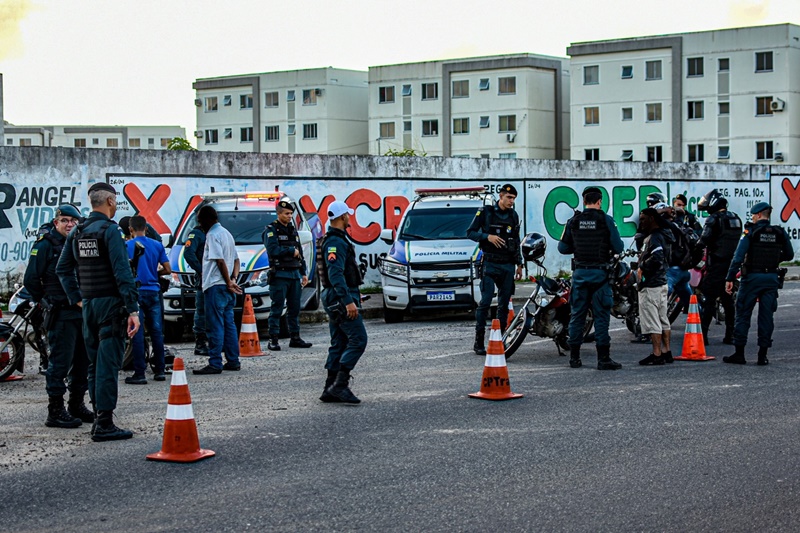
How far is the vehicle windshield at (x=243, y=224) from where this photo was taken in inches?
666

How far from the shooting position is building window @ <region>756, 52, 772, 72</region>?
69.8m

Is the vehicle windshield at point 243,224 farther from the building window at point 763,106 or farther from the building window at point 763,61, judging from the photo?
the building window at point 763,61

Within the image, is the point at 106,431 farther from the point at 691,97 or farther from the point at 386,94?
the point at 386,94

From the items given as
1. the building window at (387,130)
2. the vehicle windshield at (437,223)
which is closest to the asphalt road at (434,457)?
the vehicle windshield at (437,223)

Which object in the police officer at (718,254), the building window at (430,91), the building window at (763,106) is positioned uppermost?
the building window at (430,91)

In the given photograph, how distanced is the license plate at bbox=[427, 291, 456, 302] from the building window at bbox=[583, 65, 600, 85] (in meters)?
61.1

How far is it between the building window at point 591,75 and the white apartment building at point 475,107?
5.39 meters

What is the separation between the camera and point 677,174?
29.3 meters

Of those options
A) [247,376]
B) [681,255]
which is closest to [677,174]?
[681,255]

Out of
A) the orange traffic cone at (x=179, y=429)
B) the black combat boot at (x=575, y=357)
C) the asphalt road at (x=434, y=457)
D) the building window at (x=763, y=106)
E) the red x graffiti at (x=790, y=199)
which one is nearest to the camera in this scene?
the asphalt road at (x=434, y=457)

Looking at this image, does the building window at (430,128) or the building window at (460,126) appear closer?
the building window at (460,126)

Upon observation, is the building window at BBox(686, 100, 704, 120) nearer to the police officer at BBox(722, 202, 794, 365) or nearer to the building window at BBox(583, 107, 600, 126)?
the building window at BBox(583, 107, 600, 126)

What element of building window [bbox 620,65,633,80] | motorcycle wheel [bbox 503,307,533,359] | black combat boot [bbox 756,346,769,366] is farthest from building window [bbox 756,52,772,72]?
motorcycle wheel [bbox 503,307,533,359]

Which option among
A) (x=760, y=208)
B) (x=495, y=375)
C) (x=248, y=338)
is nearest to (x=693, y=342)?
(x=760, y=208)
